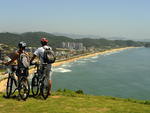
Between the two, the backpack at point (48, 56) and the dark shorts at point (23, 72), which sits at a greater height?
the backpack at point (48, 56)

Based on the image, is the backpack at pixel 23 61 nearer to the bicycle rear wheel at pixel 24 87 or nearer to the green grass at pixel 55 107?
the bicycle rear wheel at pixel 24 87

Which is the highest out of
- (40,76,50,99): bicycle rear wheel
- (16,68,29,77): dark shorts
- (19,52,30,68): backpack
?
(19,52,30,68): backpack

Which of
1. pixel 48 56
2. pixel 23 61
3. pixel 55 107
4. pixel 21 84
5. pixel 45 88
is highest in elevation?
pixel 48 56

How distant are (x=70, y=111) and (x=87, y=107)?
0.82 meters

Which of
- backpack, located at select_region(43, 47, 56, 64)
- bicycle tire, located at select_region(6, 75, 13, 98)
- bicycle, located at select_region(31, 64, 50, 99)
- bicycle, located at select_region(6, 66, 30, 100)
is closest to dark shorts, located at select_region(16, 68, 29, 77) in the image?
bicycle, located at select_region(6, 66, 30, 100)

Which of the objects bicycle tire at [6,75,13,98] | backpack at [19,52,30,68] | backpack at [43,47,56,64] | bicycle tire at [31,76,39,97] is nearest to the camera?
backpack at [19,52,30,68]

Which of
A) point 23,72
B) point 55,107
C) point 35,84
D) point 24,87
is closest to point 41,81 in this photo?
point 35,84

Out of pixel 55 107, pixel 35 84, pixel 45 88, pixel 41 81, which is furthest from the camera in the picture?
pixel 35 84

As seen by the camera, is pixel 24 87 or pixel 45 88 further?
pixel 45 88

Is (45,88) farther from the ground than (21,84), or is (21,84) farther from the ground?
(21,84)

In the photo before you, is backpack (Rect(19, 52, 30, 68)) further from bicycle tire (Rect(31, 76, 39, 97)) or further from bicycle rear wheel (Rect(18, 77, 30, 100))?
bicycle tire (Rect(31, 76, 39, 97))

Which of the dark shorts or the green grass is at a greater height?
the dark shorts

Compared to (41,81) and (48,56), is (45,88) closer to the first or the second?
(41,81)

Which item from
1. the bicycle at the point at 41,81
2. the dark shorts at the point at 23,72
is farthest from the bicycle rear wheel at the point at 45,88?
the dark shorts at the point at 23,72
